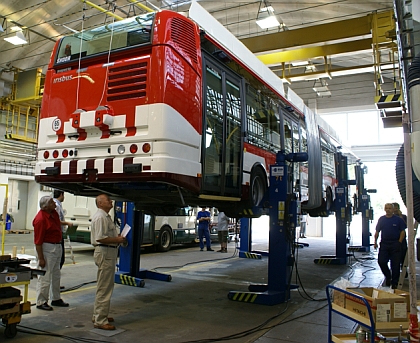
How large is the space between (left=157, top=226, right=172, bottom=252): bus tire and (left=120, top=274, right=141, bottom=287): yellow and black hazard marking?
5232 millimetres

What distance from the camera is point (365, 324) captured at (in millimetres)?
3404

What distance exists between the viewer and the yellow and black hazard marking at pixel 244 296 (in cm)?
653

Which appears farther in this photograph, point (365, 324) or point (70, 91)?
point (70, 91)

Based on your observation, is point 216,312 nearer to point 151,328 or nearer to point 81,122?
point 151,328

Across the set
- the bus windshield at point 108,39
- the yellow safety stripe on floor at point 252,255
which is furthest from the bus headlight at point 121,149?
the yellow safety stripe on floor at point 252,255

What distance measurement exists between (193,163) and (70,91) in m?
2.00

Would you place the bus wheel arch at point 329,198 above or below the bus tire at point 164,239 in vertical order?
above

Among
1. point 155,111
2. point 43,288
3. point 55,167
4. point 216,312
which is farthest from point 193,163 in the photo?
point 43,288

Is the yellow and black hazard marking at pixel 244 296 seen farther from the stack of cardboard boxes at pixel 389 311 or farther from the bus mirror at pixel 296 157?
the stack of cardboard boxes at pixel 389 311

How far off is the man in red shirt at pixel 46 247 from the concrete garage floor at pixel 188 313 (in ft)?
0.86

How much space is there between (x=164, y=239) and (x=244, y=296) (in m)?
A: 7.08

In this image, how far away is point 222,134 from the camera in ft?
19.1

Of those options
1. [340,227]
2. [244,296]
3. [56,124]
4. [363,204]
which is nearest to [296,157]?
[244,296]

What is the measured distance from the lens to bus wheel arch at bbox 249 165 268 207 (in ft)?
22.1
